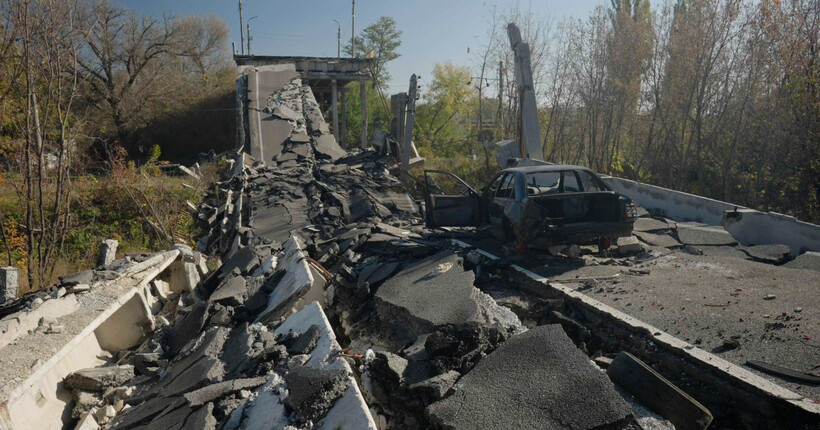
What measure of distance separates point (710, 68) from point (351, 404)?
15.6 meters

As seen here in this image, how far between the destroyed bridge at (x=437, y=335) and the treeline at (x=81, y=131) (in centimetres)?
229

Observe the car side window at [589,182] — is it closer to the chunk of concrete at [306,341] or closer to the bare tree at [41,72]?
the chunk of concrete at [306,341]

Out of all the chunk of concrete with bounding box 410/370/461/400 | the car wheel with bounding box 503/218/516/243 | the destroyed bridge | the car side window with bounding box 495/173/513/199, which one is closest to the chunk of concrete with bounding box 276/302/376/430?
the destroyed bridge

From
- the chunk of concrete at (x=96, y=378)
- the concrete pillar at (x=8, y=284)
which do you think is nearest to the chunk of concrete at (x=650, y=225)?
the chunk of concrete at (x=96, y=378)

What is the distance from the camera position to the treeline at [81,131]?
9141 mm

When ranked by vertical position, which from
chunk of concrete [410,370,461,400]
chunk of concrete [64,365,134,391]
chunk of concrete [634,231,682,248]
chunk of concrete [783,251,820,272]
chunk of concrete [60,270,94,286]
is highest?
chunk of concrete [783,251,820,272]

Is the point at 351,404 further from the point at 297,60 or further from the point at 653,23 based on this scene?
the point at 297,60

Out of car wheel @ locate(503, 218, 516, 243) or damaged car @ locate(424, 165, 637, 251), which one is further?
car wheel @ locate(503, 218, 516, 243)

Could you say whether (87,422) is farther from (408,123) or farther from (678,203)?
(408,123)

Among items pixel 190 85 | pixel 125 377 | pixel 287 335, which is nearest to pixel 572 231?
pixel 287 335

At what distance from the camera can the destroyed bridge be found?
155 inches

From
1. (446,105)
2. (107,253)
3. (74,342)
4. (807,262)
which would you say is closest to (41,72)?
(107,253)

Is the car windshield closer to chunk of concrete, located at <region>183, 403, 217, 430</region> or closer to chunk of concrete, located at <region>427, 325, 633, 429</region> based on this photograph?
chunk of concrete, located at <region>427, 325, 633, 429</region>

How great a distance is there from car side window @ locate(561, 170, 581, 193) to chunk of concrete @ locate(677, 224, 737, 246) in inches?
77.8
